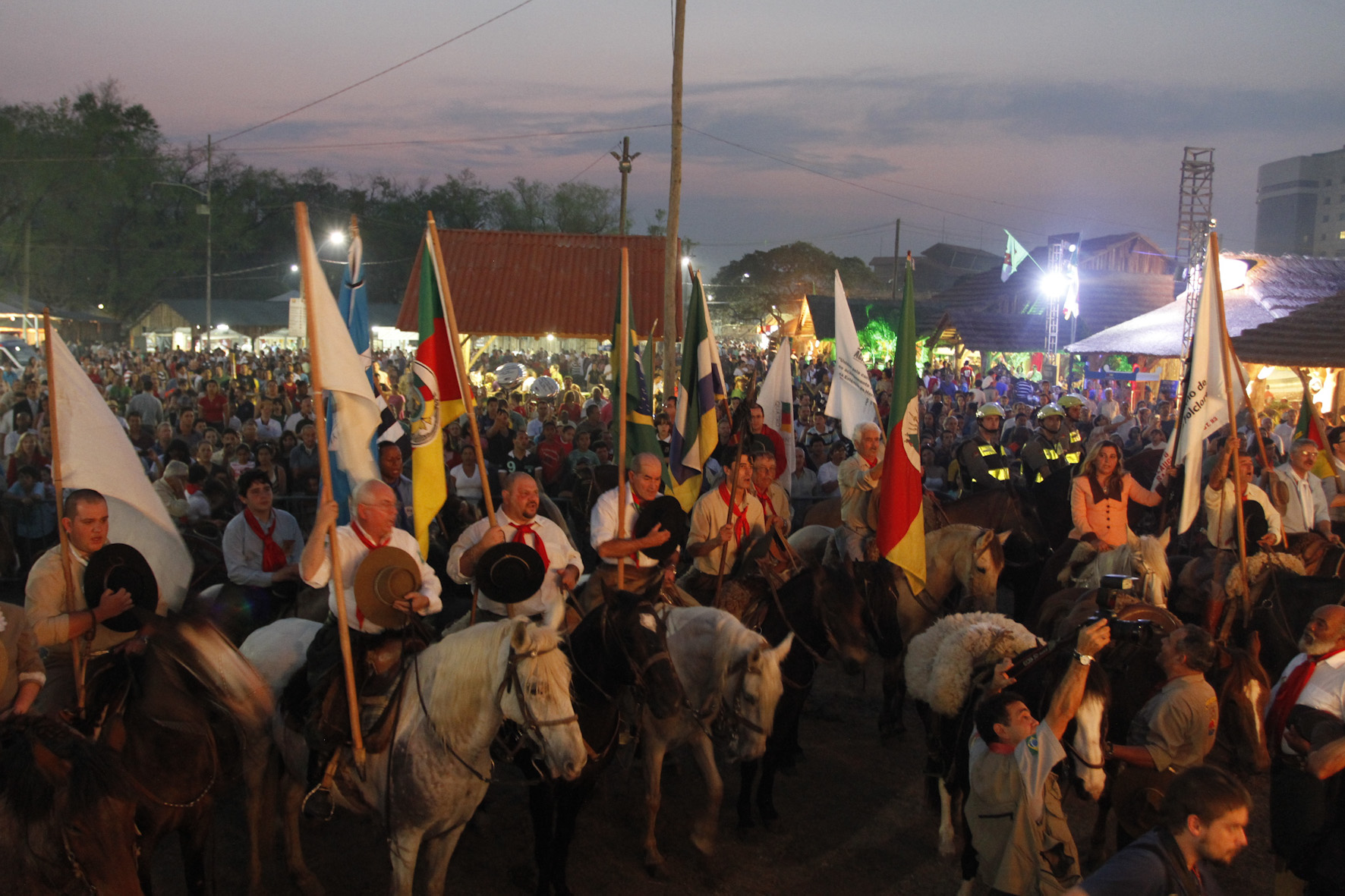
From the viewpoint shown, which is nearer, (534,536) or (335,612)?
(335,612)

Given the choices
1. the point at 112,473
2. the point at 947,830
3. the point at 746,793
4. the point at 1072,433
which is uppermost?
the point at 112,473

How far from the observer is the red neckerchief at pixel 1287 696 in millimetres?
5027

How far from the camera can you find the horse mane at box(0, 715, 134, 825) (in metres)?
3.55

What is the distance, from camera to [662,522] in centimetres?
706

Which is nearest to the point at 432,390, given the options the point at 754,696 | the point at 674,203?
the point at 754,696

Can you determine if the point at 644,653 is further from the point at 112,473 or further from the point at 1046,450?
the point at 1046,450

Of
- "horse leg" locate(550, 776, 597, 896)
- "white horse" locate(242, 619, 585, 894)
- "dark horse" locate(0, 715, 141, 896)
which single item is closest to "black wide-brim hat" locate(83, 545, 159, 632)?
"white horse" locate(242, 619, 585, 894)

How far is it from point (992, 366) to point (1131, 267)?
19.7 m

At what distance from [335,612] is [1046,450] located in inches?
377

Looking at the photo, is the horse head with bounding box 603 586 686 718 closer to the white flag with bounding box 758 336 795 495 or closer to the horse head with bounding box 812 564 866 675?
the horse head with bounding box 812 564 866 675

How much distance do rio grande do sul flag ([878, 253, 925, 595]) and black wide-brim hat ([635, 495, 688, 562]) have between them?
1780 millimetres

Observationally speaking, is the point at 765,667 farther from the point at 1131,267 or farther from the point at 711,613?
the point at 1131,267

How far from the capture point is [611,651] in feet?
18.1

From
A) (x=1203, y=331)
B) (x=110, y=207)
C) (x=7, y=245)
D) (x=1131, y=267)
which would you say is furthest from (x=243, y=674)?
(x=110, y=207)
